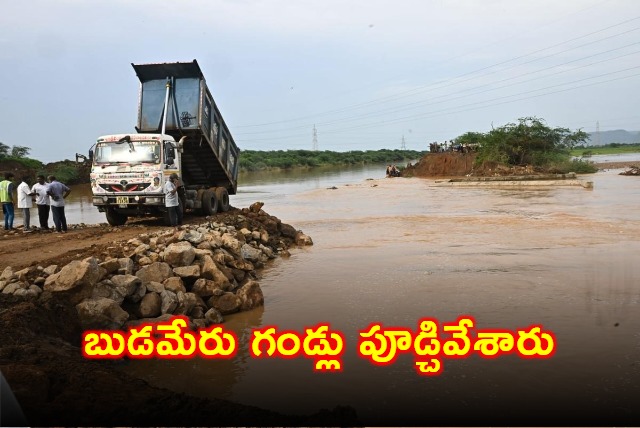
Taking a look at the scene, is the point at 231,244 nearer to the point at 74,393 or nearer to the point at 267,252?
the point at 267,252

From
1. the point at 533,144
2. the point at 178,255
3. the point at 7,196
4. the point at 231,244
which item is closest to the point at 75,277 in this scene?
the point at 178,255

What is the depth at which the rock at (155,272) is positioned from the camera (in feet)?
25.0

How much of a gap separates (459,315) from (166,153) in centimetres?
811

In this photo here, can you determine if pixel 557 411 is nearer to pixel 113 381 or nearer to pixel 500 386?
pixel 500 386

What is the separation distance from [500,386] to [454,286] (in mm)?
3643

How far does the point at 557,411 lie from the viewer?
444 centimetres

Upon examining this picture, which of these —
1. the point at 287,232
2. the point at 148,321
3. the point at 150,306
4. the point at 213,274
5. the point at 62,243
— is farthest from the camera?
the point at 287,232

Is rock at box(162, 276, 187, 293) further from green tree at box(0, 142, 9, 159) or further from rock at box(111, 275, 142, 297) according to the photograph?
green tree at box(0, 142, 9, 159)

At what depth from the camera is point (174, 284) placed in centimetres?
745

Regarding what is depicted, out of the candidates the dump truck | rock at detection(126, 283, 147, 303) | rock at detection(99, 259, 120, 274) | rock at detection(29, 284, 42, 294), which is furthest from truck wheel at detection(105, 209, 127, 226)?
rock at detection(29, 284, 42, 294)

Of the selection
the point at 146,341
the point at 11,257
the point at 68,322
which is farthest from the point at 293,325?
the point at 11,257

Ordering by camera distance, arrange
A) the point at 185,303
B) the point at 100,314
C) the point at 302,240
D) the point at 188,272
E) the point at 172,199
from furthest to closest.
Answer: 1. the point at 302,240
2. the point at 172,199
3. the point at 188,272
4. the point at 185,303
5. the point at 100,314

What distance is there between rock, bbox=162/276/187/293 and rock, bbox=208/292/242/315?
46 centimetres

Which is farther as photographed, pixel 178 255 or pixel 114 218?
pixel 114 218
